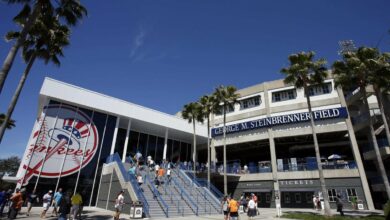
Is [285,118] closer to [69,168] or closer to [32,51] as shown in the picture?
[69,168]

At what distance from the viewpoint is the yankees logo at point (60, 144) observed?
2048cm

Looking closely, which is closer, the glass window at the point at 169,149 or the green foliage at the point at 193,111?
the green foliage at the point at 193,111

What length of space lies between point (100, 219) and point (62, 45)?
11255 millimetres

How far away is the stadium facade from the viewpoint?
2208 cm

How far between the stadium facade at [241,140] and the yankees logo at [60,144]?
0.08 m

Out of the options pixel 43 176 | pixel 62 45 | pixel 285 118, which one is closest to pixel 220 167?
pixel 285 118

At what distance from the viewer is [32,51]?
15.2 meters

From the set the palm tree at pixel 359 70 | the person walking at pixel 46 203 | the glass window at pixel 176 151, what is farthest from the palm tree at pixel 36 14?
the glass window at pixel 176 151

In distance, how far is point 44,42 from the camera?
15141 millimetres

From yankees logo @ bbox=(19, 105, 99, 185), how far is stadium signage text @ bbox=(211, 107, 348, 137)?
17741 mm

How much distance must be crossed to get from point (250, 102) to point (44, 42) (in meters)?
27.0

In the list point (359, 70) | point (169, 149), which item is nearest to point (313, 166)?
point (359, 70)

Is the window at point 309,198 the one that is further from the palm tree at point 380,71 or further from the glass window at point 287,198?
the palm tree at point 380,71

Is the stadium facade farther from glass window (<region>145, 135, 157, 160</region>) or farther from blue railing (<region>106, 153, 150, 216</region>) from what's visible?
blue railing (<region>106, 153, 150, 216</region>)
